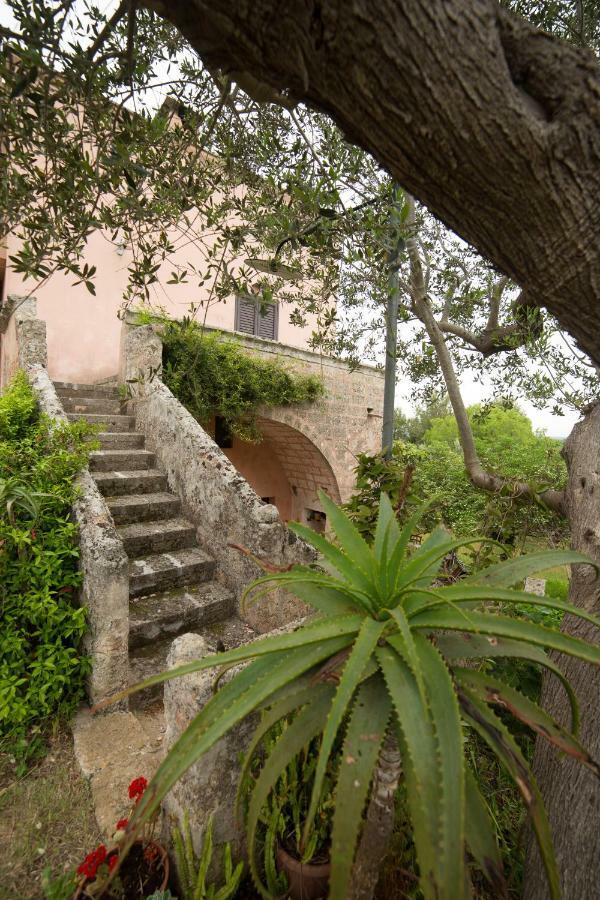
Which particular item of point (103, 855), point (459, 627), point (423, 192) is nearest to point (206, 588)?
point (103, 855)

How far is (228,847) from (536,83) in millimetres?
2538

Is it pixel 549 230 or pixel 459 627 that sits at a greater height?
pixel 549 230

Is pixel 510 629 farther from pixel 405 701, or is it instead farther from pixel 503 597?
pixel 405 701

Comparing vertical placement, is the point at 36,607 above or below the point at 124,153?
below

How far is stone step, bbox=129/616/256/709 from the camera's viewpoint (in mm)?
2900

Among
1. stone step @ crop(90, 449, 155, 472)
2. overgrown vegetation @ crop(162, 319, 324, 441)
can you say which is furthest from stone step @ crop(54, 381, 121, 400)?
stone step @ crop(90, 449, 155, 472)

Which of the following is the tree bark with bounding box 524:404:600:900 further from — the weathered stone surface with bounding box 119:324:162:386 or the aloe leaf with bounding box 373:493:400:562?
the weathered stone surface with bounding box 119:324:162:386

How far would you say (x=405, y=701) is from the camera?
3.11 ft

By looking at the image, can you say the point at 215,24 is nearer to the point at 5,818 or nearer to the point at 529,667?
the point at 5,818

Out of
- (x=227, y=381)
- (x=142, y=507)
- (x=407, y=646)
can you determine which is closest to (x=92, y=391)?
(x=227, y=381)

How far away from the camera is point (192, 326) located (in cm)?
312

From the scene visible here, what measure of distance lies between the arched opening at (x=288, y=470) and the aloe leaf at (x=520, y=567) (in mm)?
6784

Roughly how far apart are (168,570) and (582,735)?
302 cm

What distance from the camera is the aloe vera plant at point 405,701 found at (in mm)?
837
